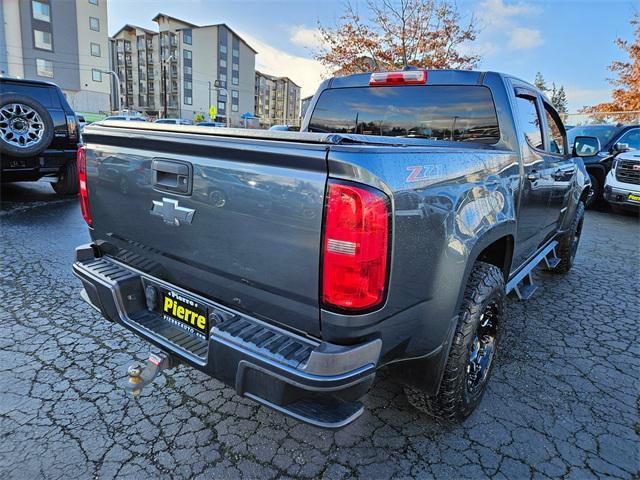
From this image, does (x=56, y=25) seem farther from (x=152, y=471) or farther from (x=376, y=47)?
(x=152, y=471)

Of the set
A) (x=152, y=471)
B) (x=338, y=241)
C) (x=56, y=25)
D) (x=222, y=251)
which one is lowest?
(x=152, y=471)

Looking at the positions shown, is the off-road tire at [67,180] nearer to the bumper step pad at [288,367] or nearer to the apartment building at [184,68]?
the bumper step pad at [288,367]

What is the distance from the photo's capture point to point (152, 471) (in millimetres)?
1983

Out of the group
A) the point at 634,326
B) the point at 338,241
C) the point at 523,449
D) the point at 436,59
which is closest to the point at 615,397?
the point at 523,449

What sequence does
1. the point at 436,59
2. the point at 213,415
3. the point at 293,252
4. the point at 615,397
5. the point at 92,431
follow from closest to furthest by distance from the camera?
the point at 293,252
the point at 92,431
the point at 213,415
the point at 615,397
the point at 436,59

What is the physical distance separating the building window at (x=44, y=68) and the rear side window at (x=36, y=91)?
4764cm

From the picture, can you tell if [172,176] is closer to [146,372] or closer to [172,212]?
[172,212]

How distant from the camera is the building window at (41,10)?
43.5m

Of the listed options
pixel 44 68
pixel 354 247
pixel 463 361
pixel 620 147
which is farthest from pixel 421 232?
pixel 44 68

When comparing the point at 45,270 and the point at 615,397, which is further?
the point at 45,270

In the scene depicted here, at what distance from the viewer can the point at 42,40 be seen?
4484 cm

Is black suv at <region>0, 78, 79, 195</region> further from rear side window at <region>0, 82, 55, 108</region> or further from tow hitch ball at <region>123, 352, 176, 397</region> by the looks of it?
tow hitch ball at <region>123, 352, 176, 397</region>

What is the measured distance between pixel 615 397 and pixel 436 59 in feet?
43.2

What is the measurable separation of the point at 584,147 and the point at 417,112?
2.48m
